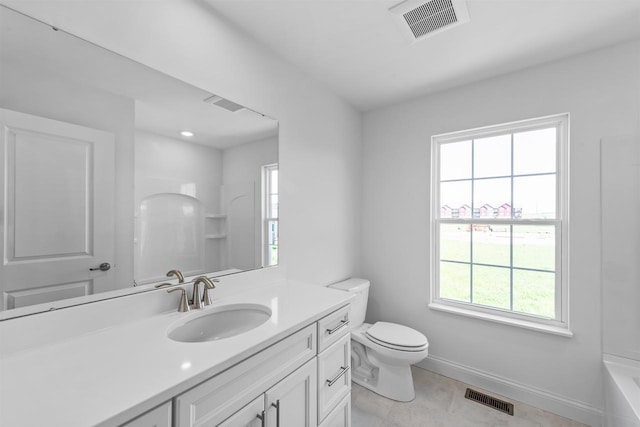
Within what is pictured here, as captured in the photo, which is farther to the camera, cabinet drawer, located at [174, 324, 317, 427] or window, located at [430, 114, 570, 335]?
window, located at [430, 114, 570, 335]

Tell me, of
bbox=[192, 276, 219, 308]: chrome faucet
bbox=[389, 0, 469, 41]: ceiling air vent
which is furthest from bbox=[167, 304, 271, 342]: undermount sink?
bbox=[389, 0, 469, 41]: ceiling air vent

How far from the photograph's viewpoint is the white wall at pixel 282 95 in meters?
1.07

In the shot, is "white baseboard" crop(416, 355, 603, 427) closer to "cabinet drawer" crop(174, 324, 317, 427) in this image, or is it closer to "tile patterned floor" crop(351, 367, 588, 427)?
"tile patterned floor" crop(351, 367, 588, 427)

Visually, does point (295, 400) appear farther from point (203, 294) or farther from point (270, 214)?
point (270, 214)

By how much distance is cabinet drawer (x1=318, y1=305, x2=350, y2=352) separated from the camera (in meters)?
1.23

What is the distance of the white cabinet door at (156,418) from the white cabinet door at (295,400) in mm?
362

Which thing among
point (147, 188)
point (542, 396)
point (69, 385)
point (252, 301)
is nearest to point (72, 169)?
point (147, 188)

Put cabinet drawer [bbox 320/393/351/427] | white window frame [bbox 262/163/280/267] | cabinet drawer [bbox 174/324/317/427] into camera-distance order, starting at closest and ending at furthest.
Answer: cabinet drawer [bbox 174/324/317/427] → cabinet drawer [bbox 320/393/351/427] → white window frame [bbox 262/163/280/267]

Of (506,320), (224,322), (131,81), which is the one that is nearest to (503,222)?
(506,320)

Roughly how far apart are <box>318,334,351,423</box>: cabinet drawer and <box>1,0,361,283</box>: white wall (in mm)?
656

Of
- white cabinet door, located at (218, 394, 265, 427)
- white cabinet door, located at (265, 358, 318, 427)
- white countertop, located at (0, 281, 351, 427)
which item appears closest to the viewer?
white countertop, located at (0, 281, 351, 427)

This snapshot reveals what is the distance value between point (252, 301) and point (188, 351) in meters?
0.52

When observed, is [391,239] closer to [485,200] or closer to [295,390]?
[485,200]

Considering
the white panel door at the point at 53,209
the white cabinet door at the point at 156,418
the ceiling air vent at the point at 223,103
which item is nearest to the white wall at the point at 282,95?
the ceiling air vent at the point at 223,103
